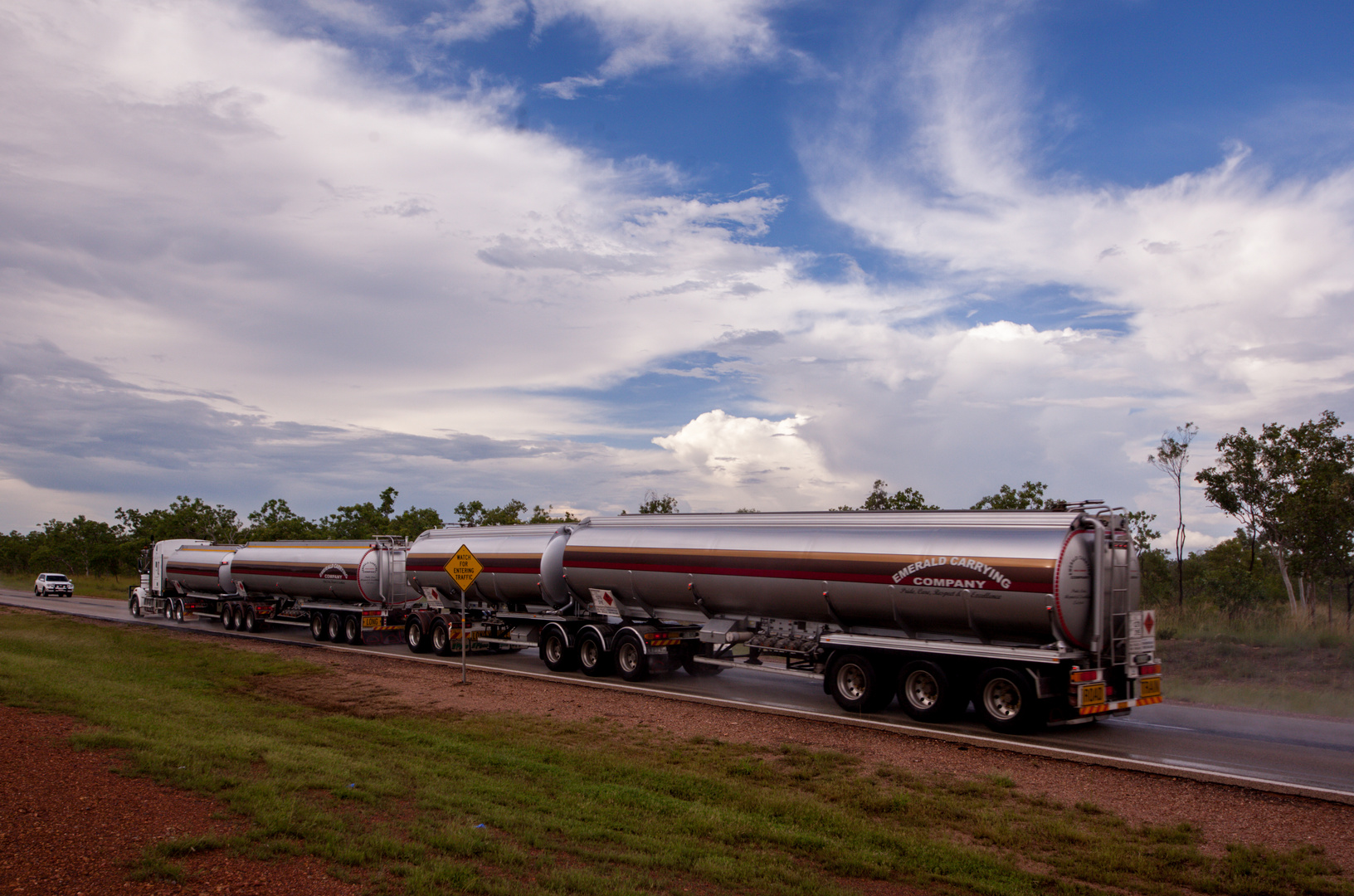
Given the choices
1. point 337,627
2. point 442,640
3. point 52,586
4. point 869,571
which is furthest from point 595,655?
point 52,586

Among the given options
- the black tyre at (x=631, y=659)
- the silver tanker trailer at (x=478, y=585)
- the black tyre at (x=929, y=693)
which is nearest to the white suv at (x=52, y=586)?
the silver tanker trailer at (x=478, y=585)

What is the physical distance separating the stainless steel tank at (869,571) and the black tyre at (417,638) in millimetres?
7323

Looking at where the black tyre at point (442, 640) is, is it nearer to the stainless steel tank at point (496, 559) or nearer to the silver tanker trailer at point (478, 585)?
the silver tanker trailer at point (478, 585)

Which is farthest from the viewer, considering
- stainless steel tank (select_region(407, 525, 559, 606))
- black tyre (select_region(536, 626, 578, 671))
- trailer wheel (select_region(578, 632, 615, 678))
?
stainless steel tank (select_region(407, 525, 559, 606))

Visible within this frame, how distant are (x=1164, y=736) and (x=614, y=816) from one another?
9738 millimetres

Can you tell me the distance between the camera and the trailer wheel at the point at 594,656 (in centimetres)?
2097

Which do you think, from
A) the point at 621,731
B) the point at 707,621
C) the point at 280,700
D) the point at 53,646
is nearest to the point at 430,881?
the point at 621,731

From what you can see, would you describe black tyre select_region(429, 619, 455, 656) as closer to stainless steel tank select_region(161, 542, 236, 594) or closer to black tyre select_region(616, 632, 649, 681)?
black tyre select_region(616, 632, 649, 681)

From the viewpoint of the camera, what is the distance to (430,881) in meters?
6.82

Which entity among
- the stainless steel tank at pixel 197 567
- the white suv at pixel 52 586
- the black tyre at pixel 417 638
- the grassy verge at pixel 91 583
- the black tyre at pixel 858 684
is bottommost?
the grassy verge at pixel 91 583

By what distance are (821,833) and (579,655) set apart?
13.5 metres

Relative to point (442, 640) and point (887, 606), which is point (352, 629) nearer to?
point (442, 640)

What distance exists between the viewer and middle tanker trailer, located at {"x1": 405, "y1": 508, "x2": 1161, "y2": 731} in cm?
1389

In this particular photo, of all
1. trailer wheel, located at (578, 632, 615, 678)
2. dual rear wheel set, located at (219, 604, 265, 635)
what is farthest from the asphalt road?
dual rear wheel set, located at (219, 604, 265, 635)
